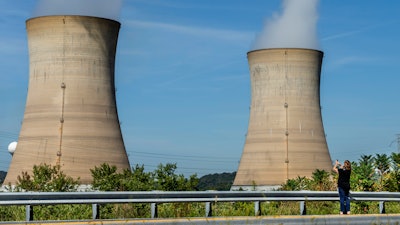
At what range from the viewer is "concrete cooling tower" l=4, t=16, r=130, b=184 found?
3456 centimetres

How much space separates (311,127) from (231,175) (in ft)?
320

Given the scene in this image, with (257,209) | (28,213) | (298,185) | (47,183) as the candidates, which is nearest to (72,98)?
(47,183)

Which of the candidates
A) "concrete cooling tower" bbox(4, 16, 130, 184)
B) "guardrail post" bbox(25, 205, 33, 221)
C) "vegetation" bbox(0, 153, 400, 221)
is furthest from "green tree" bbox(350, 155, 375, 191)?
"concrete cooling tower" bbox(4, 16, 130, 184)

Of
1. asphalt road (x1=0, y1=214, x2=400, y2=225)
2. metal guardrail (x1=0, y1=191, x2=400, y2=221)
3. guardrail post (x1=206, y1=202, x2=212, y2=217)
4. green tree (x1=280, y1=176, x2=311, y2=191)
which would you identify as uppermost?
green tree (x1=280, y1=176, x2=311, y2=191)

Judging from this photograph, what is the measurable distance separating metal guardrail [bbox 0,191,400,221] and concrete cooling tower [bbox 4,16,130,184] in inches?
832

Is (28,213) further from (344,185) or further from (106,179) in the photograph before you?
(106,179)

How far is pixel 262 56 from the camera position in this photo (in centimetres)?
4509

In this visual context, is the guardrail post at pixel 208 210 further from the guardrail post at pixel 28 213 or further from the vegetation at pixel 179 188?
the guardrail post at pixel 28 213

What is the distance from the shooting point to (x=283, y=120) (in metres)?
45.2

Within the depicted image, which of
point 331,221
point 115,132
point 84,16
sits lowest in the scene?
point 331,221

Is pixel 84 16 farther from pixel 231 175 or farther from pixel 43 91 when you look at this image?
pixel 231 175

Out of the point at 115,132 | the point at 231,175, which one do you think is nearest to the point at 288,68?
the point at 115,132

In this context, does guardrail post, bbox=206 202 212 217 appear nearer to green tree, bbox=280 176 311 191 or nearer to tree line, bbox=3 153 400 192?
tree line, bbox=3 153 400 192

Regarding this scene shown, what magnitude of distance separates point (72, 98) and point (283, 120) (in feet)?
48.2
